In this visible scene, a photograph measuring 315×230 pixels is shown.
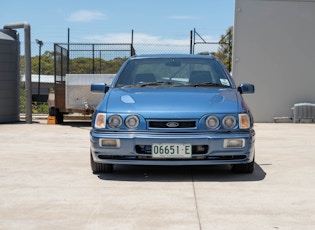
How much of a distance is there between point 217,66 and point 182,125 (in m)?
1.65

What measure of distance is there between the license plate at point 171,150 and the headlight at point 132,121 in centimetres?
31

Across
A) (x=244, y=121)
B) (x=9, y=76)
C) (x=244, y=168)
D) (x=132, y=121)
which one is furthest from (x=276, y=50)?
(x=132, y=121)

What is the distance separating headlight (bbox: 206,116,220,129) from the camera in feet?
18.1

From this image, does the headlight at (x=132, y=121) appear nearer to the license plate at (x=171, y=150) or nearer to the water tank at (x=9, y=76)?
the license plate at (x=171, y=150)

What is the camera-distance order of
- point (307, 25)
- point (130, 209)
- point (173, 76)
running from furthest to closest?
point (307, 25) → point (173, 76) → point (130, 209)

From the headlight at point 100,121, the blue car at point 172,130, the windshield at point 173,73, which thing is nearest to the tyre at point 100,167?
the blue car at point 172,130

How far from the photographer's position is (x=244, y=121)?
5.63m

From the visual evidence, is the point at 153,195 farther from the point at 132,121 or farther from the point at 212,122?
the point at 212,122

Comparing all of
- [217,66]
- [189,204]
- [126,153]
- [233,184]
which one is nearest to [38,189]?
[126,153]

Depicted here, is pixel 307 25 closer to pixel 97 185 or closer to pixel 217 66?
pixel 217 66

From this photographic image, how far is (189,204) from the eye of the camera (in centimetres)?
451

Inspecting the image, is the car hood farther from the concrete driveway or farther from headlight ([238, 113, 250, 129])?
the concrete driveway

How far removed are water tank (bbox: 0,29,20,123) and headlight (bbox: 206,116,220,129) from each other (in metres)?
9.88

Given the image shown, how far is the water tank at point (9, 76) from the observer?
46.7ft
